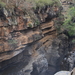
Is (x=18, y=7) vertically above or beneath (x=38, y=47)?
above

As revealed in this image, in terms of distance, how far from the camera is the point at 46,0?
39.0ft

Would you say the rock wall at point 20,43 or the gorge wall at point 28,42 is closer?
the rock wall at point 20,43

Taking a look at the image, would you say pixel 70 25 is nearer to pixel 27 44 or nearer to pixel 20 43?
pixel 27 44

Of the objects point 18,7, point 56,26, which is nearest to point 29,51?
point 18,7

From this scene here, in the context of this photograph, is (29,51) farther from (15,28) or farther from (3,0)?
(3,0)

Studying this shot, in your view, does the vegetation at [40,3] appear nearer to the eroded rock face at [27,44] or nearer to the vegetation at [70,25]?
the eroded rock face at [27,44]

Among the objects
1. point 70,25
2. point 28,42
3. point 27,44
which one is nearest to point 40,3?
point 28,42

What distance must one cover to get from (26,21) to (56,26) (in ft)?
16.4

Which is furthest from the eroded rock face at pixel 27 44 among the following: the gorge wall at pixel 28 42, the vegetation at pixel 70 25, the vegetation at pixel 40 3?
the vegetation at pixel 70 25

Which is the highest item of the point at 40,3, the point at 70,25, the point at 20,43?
the point at 40,3

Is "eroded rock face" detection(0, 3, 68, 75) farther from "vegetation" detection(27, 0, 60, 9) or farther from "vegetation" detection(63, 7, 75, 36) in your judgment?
"vegetation" detection(63, 7, 75, 36)

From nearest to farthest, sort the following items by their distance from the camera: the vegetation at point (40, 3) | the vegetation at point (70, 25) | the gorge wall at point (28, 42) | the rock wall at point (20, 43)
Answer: the rock wall at point (20, 43) < the gorge wall at point (28, 42) < the vegetation at point (40, 3) < the vegetation at point (70, 25)

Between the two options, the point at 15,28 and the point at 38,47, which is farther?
the point at 38,47

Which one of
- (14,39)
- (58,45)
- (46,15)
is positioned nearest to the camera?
(14,39)
